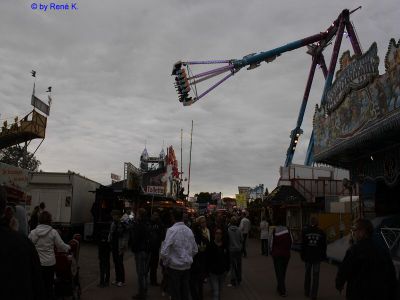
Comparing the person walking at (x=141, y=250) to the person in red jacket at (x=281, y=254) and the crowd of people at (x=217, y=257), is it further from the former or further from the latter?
the person in red jacket at (x=281, y=254)

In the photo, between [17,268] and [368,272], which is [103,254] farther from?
[17,268]

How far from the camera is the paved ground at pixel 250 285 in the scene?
1039 cm

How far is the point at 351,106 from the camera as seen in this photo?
44.2 feet

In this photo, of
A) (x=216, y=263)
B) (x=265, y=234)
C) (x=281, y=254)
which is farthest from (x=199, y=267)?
(x=265, y=234)


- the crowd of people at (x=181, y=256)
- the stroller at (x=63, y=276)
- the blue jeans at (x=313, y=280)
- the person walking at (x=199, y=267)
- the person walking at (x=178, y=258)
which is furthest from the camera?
the blue jeans at (x=313, y=280)

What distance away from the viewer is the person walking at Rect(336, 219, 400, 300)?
16.7 ft

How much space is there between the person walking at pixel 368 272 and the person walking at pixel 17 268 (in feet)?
11.5

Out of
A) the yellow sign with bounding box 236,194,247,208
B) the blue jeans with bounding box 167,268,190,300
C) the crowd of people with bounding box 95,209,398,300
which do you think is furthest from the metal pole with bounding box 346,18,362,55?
the blue jeans with bounding box 167,268,190,300

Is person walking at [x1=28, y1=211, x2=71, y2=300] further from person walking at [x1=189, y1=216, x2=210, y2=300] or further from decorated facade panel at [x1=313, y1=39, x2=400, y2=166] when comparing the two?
decorated facade panel at [x1=313, y1=39, x2=400, y2=166]

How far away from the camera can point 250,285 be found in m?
12.2

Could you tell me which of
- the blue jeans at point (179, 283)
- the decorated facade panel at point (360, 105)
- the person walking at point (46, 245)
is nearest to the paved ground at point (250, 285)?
the blue jeans at point (179, 283)

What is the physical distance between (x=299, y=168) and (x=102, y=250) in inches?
934

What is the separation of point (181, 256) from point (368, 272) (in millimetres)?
3253

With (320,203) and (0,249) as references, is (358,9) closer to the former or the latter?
(320,203)
